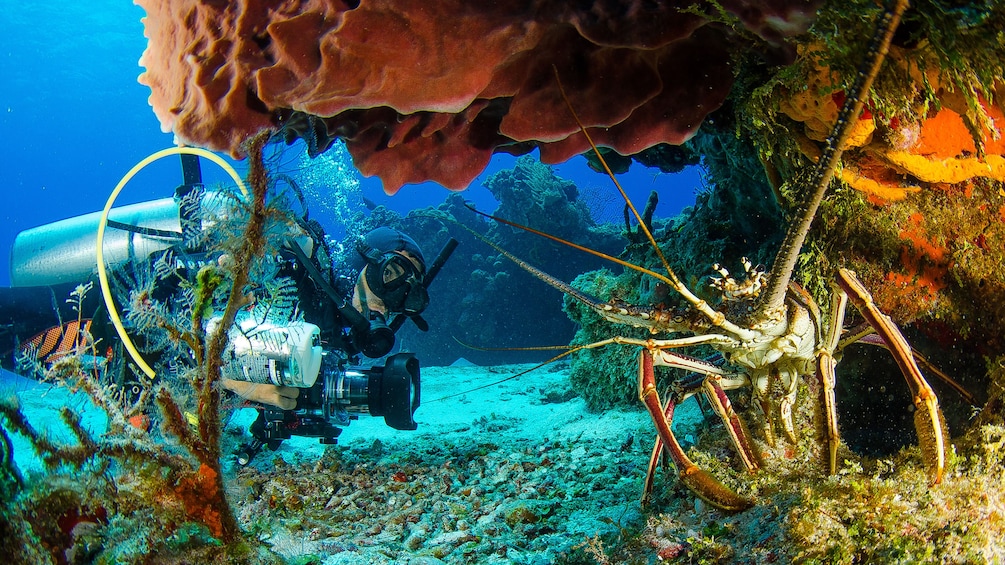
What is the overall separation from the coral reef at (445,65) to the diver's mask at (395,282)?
86.4 inches

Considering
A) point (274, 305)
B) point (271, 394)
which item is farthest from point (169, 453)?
point (271, 394)

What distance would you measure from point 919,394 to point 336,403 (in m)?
4.06

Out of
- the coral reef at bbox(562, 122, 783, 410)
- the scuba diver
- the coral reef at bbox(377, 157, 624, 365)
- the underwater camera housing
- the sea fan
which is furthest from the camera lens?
the coral reef at bbox(377, 157, 624, 365)

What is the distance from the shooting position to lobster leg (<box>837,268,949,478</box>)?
167 cm

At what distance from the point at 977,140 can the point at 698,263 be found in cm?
209

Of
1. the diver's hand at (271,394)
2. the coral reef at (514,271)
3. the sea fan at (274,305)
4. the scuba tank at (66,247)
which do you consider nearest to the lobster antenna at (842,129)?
the sea fan at (274,305)

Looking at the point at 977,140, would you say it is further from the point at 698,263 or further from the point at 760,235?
the point at 698,263

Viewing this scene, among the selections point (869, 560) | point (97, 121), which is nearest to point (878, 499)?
point (869, 560)

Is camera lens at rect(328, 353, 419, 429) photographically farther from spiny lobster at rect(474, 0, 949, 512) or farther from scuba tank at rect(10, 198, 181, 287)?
scuba tank at rect(10, 198, 181, 287)

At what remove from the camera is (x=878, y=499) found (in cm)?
147

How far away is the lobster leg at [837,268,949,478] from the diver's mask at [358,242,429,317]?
153 inches

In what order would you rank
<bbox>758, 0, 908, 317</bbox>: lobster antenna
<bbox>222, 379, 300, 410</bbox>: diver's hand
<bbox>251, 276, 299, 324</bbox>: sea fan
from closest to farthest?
<bbox>758, 0, 908, 317</bbox>: lobster antenna, <bbox>251, 276, 299, 324</bbox>: sea fan, <bbox>222, 379, 300, 410</bbox>: diver's hand

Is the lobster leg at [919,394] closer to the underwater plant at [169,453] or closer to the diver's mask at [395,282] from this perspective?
the underwater plant at [169,453]

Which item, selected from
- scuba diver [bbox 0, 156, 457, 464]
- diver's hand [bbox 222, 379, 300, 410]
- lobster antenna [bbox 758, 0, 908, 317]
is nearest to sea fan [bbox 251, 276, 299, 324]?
scuba diver [bbox 0, 156, 457, 464]
